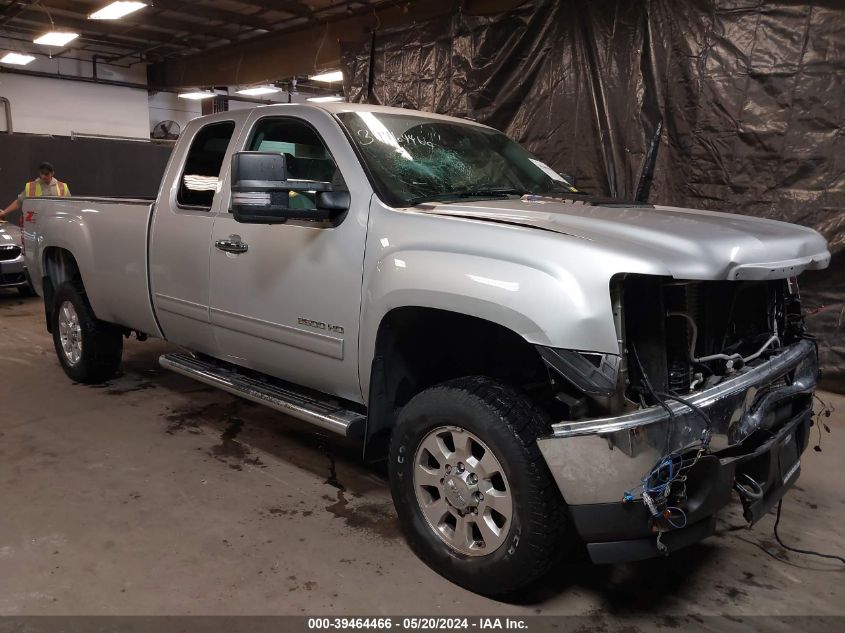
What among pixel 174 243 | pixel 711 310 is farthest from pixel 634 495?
pixel 174 243

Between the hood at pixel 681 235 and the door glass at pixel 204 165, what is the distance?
153 centimetres

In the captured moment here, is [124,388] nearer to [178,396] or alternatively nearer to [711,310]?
[178,396]

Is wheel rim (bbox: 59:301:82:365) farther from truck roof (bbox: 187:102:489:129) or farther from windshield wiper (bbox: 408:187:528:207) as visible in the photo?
windshield wiper (bbox: 408:187:528:207)

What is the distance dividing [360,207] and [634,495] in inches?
63.3

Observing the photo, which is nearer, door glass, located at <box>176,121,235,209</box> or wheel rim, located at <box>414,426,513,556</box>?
wheel rim, located at <box>414,426,513,556</box>

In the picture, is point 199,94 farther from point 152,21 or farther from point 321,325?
point 321,325

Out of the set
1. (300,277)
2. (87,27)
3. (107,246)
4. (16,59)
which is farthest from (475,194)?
(16,59)

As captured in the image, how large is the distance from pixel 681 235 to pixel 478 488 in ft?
3.74

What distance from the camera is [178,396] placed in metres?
5.03

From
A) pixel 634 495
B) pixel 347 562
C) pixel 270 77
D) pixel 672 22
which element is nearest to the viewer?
pixel 634 495

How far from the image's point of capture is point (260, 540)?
9.73ft

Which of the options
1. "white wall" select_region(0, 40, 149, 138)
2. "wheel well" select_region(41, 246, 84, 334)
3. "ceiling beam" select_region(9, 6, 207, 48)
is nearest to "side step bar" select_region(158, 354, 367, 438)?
"wheel well" select_region(41, 246, 84, 334)

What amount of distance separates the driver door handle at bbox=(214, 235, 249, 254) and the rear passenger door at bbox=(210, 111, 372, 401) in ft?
0.05

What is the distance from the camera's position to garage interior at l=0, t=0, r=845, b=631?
2629 mm
